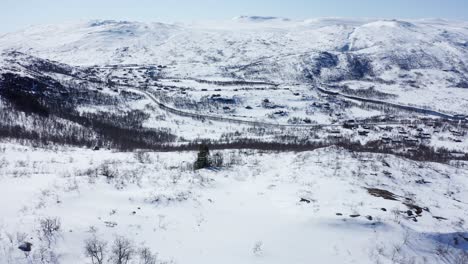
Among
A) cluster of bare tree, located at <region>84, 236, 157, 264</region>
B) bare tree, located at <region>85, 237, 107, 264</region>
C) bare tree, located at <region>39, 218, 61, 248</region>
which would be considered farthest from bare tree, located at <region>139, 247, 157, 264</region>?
bare tree, located at <region>39, 218, 61, 248</region>

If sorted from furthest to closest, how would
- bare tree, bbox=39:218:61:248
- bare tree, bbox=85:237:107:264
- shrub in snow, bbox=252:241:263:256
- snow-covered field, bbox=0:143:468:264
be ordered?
shrub in snow, bbox=252:241:263:256, snow-covered field, bbox=0:143:468:264, bare tree, bbox=39:218:61:248, bare tree, bbox=85:237:107:264

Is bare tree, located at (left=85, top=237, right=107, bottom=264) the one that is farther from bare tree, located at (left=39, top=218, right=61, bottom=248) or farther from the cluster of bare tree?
bare tree, located at (left=39, top=218, right=61, bottom=248)

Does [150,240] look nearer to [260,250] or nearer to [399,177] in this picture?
[260,250]

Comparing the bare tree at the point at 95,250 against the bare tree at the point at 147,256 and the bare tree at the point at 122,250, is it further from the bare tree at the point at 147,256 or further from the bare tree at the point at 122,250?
the bare tree at the point at 147,256

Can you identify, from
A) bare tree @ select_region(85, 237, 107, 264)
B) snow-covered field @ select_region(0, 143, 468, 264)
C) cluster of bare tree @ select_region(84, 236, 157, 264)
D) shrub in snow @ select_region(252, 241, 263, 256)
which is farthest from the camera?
shrub in snow @ select_region(252, 241, 263, 256)

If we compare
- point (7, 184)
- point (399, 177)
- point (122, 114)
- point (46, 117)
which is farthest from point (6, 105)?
point (399, 177)

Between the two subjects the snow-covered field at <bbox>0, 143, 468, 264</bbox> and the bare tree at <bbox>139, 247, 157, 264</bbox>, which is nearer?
the bare tree at <bbox>139, 247, 157, 264</bbox>
